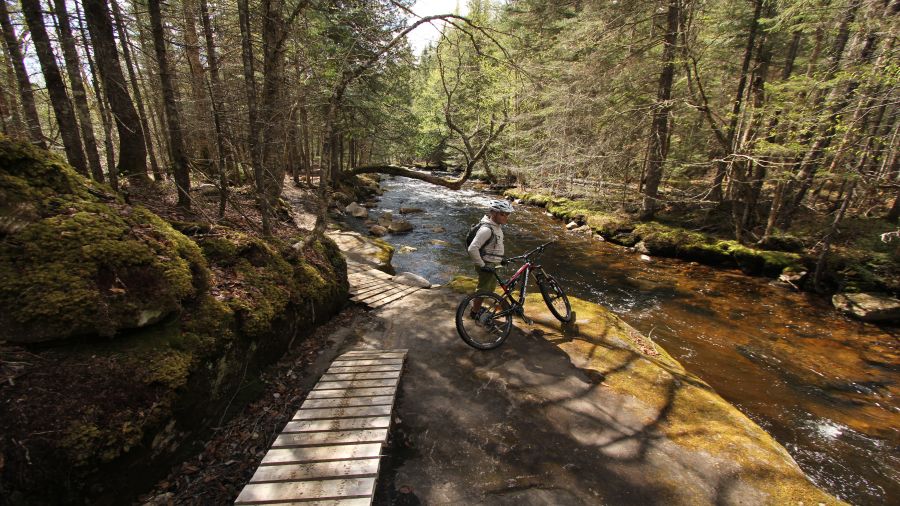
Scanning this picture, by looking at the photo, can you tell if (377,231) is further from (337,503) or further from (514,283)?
(337,503)

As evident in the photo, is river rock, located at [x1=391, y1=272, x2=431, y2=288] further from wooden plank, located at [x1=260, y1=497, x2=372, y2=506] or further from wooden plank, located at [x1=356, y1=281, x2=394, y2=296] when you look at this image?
wooden plank, located at [x1=260, y1=497, x2=372, y2=506]

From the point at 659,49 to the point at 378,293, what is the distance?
17360 millimetres

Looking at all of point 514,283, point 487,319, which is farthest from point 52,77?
point 514,283

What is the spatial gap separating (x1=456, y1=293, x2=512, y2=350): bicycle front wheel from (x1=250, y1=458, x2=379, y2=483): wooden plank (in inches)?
107

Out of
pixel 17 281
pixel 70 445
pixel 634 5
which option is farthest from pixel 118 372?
pixel 634 5

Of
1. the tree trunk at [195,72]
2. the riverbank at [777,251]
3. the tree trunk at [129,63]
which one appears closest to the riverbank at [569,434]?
the tree trunk at [129,63]

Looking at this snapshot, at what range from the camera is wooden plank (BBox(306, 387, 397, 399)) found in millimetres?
3871

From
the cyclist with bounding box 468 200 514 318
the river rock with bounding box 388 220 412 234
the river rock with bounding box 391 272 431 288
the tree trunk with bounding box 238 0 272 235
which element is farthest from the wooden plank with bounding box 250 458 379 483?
the river rock with bounding box 388 220 412 234

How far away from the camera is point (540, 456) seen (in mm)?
3416

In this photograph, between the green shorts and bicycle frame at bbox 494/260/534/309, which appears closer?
bicycle frame at bbox 494/260/534/309

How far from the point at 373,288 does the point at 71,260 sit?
536 centimetres

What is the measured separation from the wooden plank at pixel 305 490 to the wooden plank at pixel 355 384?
4.56 feet

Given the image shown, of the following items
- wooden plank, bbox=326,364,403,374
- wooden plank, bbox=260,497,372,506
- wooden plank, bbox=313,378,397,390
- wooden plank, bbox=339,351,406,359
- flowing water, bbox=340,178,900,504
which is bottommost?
flowing water, bbox=340,178,900,504

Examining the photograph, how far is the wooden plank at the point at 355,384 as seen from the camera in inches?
160
